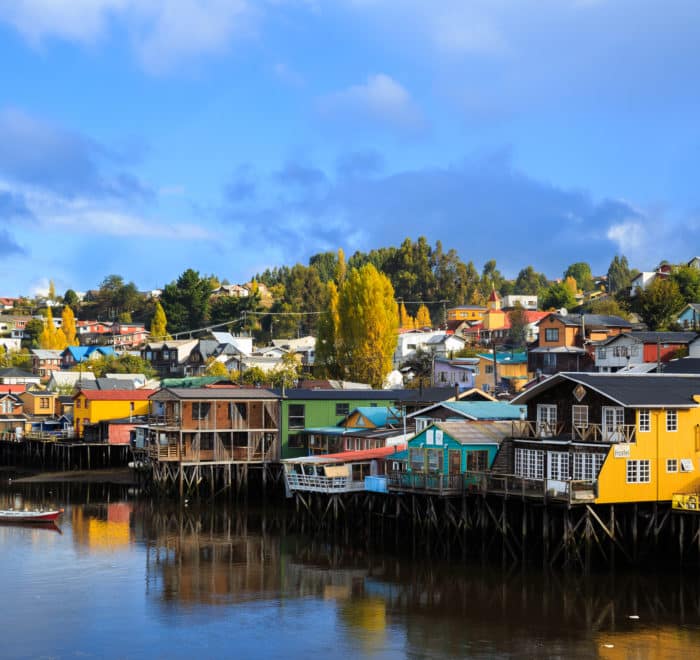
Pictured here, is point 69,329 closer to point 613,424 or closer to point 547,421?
point 547,421

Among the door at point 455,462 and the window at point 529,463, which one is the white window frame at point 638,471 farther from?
the door at point 455,462

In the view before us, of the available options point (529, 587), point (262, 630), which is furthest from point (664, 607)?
point (262, 630)

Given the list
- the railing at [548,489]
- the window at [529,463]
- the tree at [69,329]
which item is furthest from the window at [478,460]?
the tree at [69,329]

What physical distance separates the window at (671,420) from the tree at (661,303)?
59.6 metres

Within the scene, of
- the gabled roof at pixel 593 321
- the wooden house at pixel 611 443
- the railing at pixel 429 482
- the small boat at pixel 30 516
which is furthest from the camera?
the gabled roof at pixel 593 321

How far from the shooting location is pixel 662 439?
133ft

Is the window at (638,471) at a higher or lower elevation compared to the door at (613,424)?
lower

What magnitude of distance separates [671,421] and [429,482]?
10804 millimetres

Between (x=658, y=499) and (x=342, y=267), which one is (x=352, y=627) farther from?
(x=342, y=267)

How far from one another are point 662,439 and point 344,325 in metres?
59.2

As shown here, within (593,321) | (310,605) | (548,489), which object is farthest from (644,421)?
(593,321)

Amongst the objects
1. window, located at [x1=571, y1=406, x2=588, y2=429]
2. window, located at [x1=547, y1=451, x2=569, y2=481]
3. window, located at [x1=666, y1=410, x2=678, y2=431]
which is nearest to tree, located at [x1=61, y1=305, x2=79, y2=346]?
window, located at [x1=547, y1=451, x2=569, y2=481]

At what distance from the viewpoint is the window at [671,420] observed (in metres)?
40.7

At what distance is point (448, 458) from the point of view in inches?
1797
